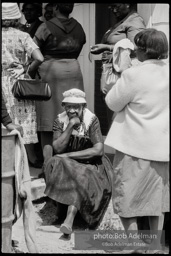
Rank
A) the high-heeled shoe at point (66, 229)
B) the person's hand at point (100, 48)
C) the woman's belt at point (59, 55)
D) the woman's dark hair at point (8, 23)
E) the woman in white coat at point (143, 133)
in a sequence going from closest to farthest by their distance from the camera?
the woman in white coat at point (143, 133), the high-heeled shoe at point (66, 229), the person's hand at point (100, 48), the woman's dark hair at point (8, 23), the woman's belt at point (59, 55)

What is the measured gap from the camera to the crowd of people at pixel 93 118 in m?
4.12

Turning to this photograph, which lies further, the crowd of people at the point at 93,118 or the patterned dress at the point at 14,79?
the patterned dress at the point at 14,79

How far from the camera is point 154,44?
4137 millimetres

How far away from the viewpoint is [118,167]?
169 inches

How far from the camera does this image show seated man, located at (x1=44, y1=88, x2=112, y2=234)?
5.18 metres

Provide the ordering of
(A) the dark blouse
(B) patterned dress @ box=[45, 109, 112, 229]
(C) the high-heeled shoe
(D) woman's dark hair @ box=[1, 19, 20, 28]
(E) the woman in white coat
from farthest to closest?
(A) the dark blouse, (D) woman's dark hair @ box=[1, 19, 20, 28], (B) patterned dress @ box=[45, 109, 112, 229], (C) the high-heeled shoe, (E) the woman in white coat

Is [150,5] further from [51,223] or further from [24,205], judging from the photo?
[24,205]

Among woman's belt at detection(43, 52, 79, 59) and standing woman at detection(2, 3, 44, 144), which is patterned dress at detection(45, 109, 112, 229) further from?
woman's belt at detection(43, 52, 79, 59)

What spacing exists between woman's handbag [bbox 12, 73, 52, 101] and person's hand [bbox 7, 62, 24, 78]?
0.19 metres

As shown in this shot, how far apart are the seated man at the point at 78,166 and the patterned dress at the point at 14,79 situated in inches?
31.7

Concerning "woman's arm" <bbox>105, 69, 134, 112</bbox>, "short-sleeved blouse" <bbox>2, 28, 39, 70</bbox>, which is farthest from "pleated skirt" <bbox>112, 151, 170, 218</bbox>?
"short-sleeved blouse" <bbox>2, 28, 39, 70</bbox>

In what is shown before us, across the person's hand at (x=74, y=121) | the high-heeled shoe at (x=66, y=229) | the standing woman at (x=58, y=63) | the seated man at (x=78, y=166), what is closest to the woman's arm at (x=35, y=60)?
the standing woman at (x=58, y=63)

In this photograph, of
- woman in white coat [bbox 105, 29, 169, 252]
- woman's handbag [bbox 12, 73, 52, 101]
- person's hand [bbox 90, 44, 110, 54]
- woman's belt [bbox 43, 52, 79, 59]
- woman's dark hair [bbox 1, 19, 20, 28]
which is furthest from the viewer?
woman's belt [bbox 43, 52, 79, 59]

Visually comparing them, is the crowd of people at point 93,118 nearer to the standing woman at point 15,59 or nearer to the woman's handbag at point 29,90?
the standing woman at point 15,59
